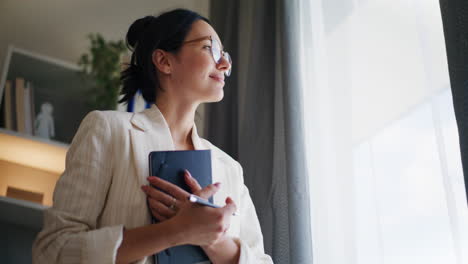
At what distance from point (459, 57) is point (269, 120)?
2.63 ft

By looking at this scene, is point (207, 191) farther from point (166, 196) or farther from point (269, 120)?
point (269, 120)

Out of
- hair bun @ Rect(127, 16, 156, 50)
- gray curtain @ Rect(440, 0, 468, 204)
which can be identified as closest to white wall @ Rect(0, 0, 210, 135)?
hair bun @ Rect(127, 16, 156, 50)

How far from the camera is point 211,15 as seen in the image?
224 centimetres

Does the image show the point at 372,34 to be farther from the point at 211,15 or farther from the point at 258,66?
the point at 211,15

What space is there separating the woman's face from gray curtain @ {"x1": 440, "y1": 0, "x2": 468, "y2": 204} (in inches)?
22.6

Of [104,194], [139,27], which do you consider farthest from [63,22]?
[104,194]

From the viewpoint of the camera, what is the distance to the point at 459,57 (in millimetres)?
932

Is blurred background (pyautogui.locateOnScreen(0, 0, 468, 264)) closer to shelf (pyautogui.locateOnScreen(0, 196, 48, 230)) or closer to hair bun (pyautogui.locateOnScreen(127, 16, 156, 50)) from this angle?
shelf (pyautogui.locateOnScreen(0, 196, 48, 230))

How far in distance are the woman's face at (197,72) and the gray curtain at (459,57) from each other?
0.58 m

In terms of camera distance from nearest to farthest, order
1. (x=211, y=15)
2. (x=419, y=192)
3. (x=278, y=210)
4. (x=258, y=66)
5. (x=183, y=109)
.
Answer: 1. (x=419, y=192)
2. (x=183, y=109)
3. (x=278, y=210)
4. (x=258, y=66)
5. (x=211, y=15)

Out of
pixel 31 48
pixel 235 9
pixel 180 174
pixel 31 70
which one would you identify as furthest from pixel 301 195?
pixel 31 48

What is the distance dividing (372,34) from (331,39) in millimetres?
175

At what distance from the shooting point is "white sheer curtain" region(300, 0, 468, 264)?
3.47ft

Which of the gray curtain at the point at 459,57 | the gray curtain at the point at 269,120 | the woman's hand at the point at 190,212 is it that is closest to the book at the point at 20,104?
the gray curtain at the point at 269,120
